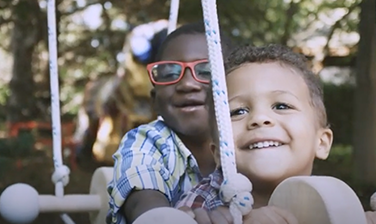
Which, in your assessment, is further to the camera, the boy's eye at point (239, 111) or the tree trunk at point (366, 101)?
the tree trunk at point (366, 101)

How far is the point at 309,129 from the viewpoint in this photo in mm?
695

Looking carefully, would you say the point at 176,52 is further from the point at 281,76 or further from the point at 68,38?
the point at 68,38

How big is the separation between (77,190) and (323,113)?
98.3 inches

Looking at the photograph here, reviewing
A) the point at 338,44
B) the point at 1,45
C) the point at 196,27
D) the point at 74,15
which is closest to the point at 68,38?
the point at 74,15

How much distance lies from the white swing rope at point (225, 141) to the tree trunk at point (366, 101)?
216cm

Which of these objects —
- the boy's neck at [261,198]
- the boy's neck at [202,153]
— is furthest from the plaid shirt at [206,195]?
the boy's neck at [202,153]

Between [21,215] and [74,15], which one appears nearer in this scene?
[21,215]

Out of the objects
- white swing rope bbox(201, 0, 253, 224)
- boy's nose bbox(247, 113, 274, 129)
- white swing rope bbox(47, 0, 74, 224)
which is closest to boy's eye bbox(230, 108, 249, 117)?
boy's nose bbox(247, 113, 274, 129)

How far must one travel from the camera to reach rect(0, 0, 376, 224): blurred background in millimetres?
2879

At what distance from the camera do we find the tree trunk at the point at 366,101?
2.62 metres

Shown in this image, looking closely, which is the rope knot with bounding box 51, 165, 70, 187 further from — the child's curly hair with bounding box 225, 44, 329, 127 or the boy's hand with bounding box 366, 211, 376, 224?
the boy's hand with bounding box 366, 211, 376, 224

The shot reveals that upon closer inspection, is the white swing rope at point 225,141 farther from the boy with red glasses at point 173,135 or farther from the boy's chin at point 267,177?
the boy with red glasses at point 173,135

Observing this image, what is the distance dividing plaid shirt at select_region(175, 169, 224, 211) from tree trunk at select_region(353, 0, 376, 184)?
2.04m

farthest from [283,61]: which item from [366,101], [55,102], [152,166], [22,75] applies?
[22,75]
